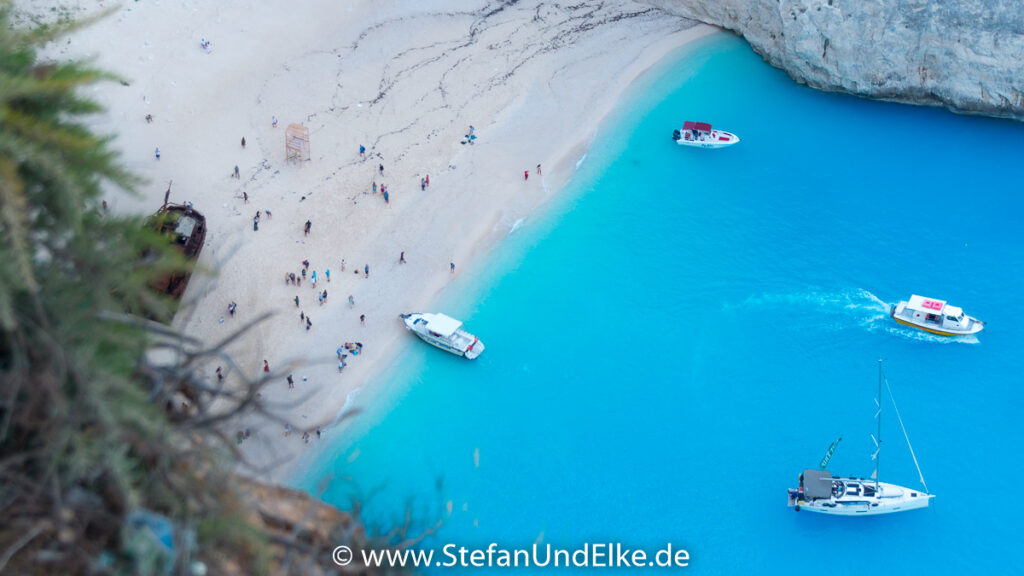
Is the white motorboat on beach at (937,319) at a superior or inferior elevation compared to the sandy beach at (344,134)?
inferior

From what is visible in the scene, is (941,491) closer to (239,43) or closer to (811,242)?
(811,242)

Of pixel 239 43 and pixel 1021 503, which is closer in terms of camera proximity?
pixel 1021 503

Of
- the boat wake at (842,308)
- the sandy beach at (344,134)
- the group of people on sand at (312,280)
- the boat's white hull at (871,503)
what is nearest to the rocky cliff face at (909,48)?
the sandy beach at (344,134)

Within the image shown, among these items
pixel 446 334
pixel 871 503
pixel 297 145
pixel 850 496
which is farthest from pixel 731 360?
pixel 297 145

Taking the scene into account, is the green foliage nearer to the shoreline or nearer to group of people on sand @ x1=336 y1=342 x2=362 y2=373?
the shoreline

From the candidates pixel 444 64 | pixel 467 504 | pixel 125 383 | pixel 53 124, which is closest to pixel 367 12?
pixel 444 64

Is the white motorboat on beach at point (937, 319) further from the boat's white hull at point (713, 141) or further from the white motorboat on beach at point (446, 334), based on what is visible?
the white motorboat on beach at point (446, 334)

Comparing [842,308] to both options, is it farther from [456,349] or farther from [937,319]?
[456,349]
